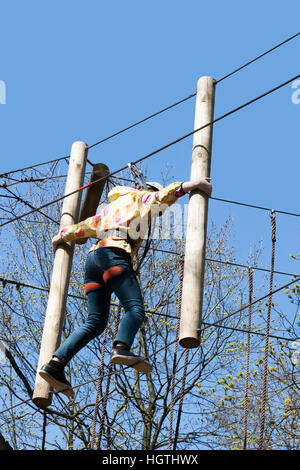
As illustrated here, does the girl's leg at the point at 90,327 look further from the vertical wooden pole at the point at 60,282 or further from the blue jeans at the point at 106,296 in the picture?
the vertical wooden pole at the point at 60,282

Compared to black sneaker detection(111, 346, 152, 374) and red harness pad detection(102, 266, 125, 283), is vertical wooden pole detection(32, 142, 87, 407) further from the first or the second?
black sneaker detection(111, 346, 152, 374)

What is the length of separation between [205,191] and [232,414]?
7.40 metres

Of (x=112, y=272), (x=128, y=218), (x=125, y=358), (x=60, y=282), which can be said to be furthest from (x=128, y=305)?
(x=60, y=282)

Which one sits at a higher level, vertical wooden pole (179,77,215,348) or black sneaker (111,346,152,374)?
vertical wooden pole (179,77,215,348)

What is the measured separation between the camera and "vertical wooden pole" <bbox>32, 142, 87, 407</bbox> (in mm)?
5004

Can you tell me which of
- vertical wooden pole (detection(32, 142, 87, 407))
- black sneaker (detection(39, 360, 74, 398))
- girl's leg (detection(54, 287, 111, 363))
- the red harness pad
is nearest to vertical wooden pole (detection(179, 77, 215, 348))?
the red harness pad

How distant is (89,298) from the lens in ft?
16.4

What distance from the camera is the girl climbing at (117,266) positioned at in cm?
469

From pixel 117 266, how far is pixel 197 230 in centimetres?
60

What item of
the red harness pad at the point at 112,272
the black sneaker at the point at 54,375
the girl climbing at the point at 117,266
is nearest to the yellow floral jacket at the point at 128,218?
the girl climbing at the point at 117,266

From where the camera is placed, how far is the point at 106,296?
4.99 meters

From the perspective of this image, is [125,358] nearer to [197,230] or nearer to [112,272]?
[112,272]
